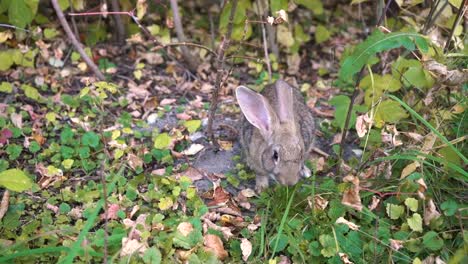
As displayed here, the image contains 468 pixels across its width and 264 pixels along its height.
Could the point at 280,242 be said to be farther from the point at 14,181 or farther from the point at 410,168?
the point at 14,181

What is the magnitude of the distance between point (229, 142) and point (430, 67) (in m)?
1.74

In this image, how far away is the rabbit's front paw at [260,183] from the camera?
3.96m

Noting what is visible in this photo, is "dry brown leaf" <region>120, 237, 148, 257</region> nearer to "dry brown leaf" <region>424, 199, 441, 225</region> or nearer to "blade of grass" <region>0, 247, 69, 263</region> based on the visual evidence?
"blade of grass" <region>0, 247, 69, 263</region>

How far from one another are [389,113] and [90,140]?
85.0 inches

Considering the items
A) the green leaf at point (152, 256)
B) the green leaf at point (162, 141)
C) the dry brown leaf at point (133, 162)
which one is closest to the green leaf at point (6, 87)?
the dry brown leaf at point (133, 162)

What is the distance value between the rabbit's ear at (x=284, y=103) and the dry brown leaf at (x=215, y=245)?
3.46 feet

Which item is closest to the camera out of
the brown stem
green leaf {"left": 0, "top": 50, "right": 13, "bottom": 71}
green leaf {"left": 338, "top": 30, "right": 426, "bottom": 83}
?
green leaf {"left": 338, "top": 30, "right": 426, "bottom": 83}

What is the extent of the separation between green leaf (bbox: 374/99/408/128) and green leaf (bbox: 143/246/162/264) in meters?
1.77

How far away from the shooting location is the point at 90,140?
4133 mm

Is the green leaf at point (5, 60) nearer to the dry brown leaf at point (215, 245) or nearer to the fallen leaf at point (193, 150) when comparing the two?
the fallen leaf at point (193, 150)

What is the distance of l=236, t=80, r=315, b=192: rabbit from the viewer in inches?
146

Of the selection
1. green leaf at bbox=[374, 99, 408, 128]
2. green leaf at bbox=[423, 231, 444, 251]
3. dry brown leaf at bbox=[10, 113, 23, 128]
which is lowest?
green leaf at bbox=[423, 231, 444, 251]

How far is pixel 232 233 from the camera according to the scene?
11.7 feet

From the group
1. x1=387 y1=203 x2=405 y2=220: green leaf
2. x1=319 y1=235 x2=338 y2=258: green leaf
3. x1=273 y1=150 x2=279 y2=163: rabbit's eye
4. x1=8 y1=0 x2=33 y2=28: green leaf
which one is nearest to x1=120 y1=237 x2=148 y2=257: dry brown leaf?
x1=319 y1=235 x2=338 y2=258: green leaf
